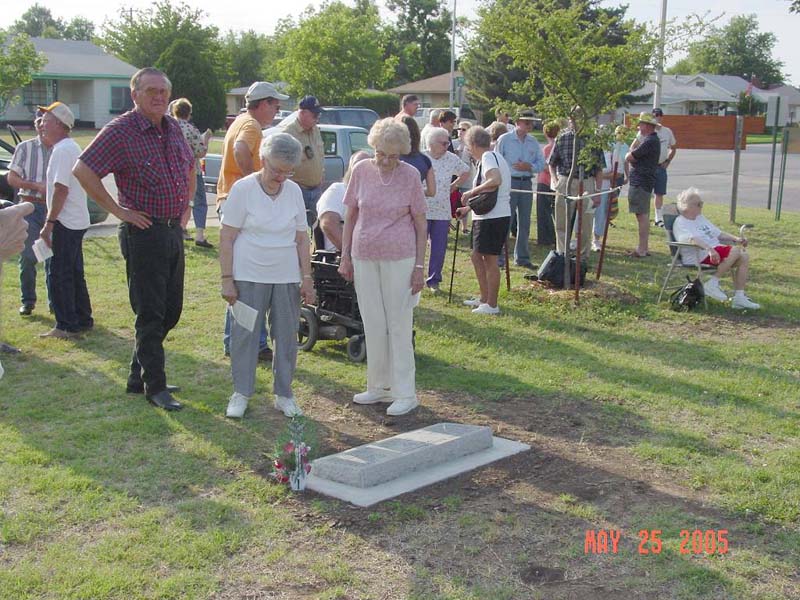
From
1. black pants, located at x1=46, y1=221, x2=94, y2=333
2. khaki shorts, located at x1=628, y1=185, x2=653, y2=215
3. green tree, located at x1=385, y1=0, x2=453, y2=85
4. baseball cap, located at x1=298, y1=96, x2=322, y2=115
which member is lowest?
black pants, located at x1=46, y1=221, x2=94, y2=333

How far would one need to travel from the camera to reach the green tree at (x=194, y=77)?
145 feet

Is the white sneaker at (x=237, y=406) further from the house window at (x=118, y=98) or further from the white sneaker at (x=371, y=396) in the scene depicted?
the house window at (x=118, y=98)

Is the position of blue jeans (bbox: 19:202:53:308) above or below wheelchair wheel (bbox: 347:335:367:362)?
above

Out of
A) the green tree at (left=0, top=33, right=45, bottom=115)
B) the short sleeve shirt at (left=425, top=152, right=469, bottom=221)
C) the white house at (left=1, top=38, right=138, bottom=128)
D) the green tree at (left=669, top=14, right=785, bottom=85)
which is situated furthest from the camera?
the green tree at (left=669, top=14, right=785, bottom=85)

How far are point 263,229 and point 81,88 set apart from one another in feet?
176

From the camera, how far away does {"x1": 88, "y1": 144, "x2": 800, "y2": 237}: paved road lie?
64.4 feet

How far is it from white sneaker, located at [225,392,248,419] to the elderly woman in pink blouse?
900 mm

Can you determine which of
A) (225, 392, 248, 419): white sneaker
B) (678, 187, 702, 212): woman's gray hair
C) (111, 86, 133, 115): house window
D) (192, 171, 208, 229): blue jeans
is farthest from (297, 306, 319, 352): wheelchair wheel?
(111, 86, 133, 115): house window

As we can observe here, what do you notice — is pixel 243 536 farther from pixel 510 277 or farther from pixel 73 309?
pixel 510 277

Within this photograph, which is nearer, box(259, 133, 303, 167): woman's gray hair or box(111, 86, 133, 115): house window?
box(259, 133, 303, 167): woman's gray hair

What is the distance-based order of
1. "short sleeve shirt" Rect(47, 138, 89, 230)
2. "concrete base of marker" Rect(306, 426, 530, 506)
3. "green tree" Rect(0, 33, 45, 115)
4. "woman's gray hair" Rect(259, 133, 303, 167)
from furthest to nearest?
"green tree" Rect(0, 33, 45, 115) → "short sleeve shirt" Rect(47, 138, 89, 230) → "woman's gray hair" Rect(259, 133, 303, 167) → "concrete base of marker" Rect(306, 426, 530, 506)

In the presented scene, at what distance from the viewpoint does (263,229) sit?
18.7ft

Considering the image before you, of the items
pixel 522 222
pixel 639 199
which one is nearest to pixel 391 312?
pixel 522 222

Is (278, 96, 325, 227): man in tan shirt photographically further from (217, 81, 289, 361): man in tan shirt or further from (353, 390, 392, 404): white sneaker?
(353, 390, 392, 404): white sneaker
